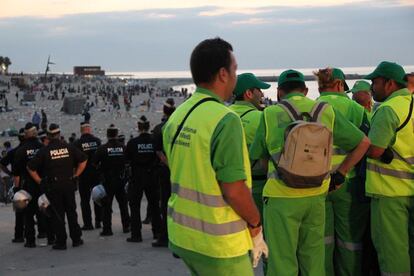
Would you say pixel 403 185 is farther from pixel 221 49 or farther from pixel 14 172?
pixel 14 172

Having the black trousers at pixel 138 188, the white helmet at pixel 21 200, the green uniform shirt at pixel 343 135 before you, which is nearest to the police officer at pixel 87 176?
the white helmet at pixel 21 200

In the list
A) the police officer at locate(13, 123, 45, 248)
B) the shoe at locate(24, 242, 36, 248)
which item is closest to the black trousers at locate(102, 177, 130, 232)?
the police officer at locate(13, 123, 45, 248)

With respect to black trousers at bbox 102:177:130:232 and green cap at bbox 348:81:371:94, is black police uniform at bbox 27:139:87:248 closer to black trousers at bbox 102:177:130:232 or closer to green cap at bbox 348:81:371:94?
black trousers at bbox 102:177:130:232

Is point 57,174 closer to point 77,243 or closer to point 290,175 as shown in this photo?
point 77,243

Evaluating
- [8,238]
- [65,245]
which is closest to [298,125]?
[65,245]

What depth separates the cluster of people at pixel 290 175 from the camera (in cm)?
312

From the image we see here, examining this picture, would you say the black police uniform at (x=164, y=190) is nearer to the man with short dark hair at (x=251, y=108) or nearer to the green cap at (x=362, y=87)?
the man with short dark hair at (x=251, y=108)

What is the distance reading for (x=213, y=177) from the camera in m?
3.11

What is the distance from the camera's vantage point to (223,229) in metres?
3.14

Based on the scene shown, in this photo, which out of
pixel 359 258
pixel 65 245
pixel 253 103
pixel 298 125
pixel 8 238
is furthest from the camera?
pixel 8 238

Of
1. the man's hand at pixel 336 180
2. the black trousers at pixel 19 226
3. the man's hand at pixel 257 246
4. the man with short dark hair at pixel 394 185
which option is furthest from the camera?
the black trousers at pixel 19 226

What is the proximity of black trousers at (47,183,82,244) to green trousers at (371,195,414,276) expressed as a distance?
4.64 m

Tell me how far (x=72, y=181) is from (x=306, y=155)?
16.1 ft

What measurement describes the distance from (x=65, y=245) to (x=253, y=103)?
12.6 feet
